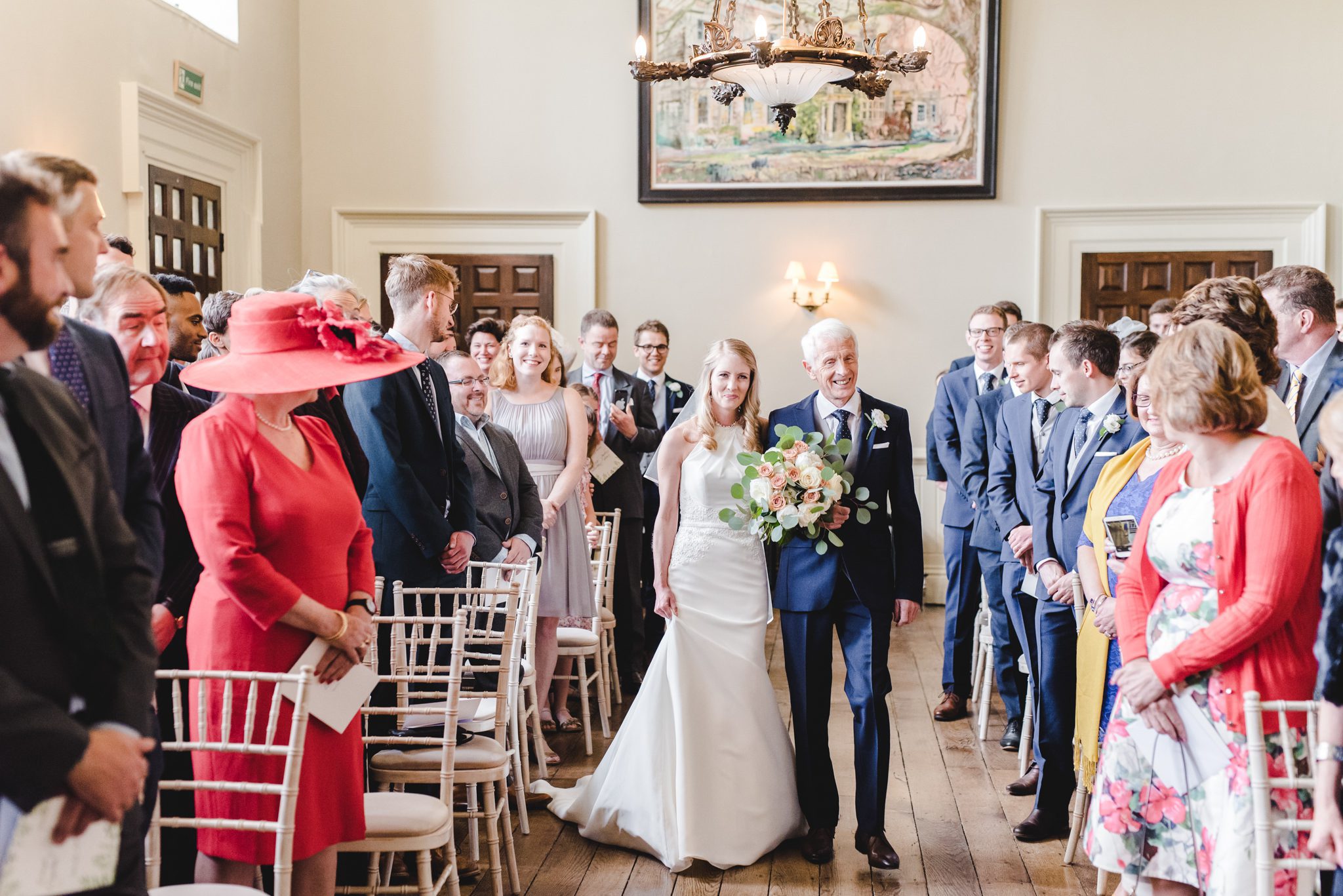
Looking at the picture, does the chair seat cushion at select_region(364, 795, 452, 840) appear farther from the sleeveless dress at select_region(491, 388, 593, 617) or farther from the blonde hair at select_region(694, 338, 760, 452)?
the sleeveless dress at select_region(491, 388, 593, 617)

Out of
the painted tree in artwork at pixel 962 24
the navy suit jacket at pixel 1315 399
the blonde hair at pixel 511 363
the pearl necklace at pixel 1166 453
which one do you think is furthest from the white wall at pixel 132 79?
the navy suit jacket at pixel 1315 399

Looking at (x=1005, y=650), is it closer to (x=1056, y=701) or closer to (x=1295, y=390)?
(x=1056, y=701)

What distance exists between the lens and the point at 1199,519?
7.67 feet

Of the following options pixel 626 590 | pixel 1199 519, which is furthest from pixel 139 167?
pixel 1199 519

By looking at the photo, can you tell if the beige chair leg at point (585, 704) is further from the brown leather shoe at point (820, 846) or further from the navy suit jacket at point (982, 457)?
the navy suit jacket at point (982, 457)

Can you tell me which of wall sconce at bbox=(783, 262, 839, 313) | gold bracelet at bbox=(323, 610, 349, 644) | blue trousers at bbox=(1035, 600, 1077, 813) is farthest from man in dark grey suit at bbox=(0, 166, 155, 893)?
wall sconce at bbox=(783, 262, 839, 313)

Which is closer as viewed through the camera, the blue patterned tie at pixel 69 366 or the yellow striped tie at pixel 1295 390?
the blue patterned tie at pixel 69 366

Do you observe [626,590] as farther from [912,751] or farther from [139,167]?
[139,167]

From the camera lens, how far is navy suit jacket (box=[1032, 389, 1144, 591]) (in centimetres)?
366

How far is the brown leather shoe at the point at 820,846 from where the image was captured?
12.1ft

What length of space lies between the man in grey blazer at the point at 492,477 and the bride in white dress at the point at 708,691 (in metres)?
0.82

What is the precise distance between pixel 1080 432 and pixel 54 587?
10.4ft

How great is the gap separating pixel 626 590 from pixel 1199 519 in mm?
3949

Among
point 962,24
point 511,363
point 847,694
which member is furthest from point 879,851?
point 962,24
